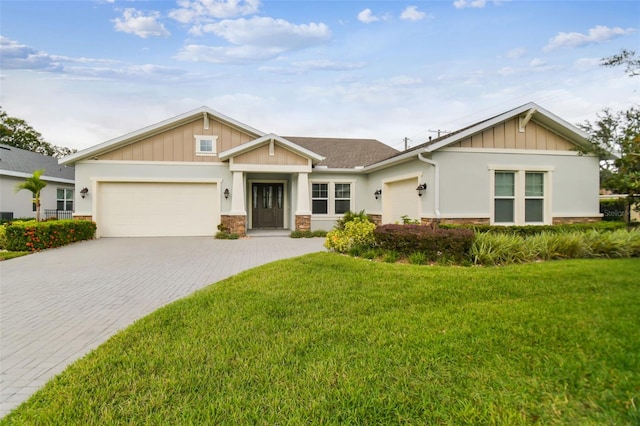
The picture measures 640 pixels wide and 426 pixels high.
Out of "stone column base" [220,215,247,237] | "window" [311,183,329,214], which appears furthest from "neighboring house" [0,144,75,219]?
"window" [311,183,329,214]

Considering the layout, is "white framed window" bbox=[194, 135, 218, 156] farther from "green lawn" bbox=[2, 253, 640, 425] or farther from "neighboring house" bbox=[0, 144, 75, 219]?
"green lawn" bbox=[2, 253, 640, 425]

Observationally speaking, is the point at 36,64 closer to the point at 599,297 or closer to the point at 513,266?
the point at 513,266

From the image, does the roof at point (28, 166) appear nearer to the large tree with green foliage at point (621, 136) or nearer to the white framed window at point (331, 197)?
the white framed window at point (331, 197)

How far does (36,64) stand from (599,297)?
1937 cm

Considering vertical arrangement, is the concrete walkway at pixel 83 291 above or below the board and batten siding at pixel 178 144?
below

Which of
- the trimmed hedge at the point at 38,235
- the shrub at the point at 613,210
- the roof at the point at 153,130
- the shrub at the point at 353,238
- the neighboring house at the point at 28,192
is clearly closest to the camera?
the shrub at the point at 353,238

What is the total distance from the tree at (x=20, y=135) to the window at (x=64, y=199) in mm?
17215

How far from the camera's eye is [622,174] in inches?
162

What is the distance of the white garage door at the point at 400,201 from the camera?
482 inches

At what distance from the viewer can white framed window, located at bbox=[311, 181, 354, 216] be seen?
1614 centimetres

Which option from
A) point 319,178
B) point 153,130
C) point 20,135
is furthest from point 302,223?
point 20,135

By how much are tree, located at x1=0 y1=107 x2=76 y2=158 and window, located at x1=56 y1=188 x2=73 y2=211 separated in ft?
56.5

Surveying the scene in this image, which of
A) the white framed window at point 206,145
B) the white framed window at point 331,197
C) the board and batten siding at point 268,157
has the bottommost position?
the white framed window at point 331,197

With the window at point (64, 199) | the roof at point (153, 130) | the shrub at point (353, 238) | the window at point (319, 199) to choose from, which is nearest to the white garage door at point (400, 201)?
the window at point (319, 199)
